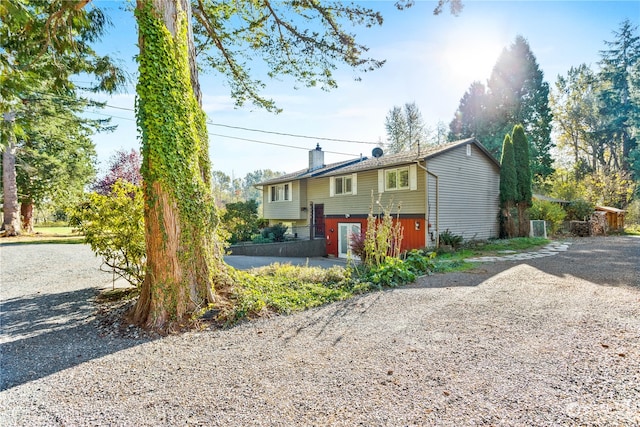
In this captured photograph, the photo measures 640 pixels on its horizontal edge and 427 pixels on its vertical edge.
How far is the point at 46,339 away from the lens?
12.5 ft

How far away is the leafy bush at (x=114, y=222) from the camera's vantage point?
5.30 m

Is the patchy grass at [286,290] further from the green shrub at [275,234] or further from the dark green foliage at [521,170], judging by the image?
the dark green foliage at [521,170]

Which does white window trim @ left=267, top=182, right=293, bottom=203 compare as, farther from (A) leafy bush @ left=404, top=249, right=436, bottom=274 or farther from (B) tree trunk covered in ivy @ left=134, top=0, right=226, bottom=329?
(B) tree trunk covered in ivy @ left=134, top=0, right=226, bottom=329

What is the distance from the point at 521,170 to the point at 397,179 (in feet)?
23.5

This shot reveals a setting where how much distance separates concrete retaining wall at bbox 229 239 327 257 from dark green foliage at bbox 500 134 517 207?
9589 mm

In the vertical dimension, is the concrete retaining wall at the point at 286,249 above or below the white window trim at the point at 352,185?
below

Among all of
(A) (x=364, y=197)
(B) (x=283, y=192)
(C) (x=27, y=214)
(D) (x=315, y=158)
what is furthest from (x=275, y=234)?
(C) (x=27, y=214)

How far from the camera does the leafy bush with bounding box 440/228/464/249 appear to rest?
1300 cm

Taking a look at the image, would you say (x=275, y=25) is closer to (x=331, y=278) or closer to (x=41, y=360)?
(x=331, y=278)

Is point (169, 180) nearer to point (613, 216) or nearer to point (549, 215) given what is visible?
point (549, 215)

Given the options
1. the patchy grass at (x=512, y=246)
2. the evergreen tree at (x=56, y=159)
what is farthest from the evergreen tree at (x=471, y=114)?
the evergreen tree at (x=56, y=159)

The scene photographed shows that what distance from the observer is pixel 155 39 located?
14.0 feet

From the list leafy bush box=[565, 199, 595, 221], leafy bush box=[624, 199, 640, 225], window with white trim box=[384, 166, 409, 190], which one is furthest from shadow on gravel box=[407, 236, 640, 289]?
leafy bush box=[624, 199, 640, 225]

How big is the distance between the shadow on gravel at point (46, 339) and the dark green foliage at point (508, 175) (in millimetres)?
16672
